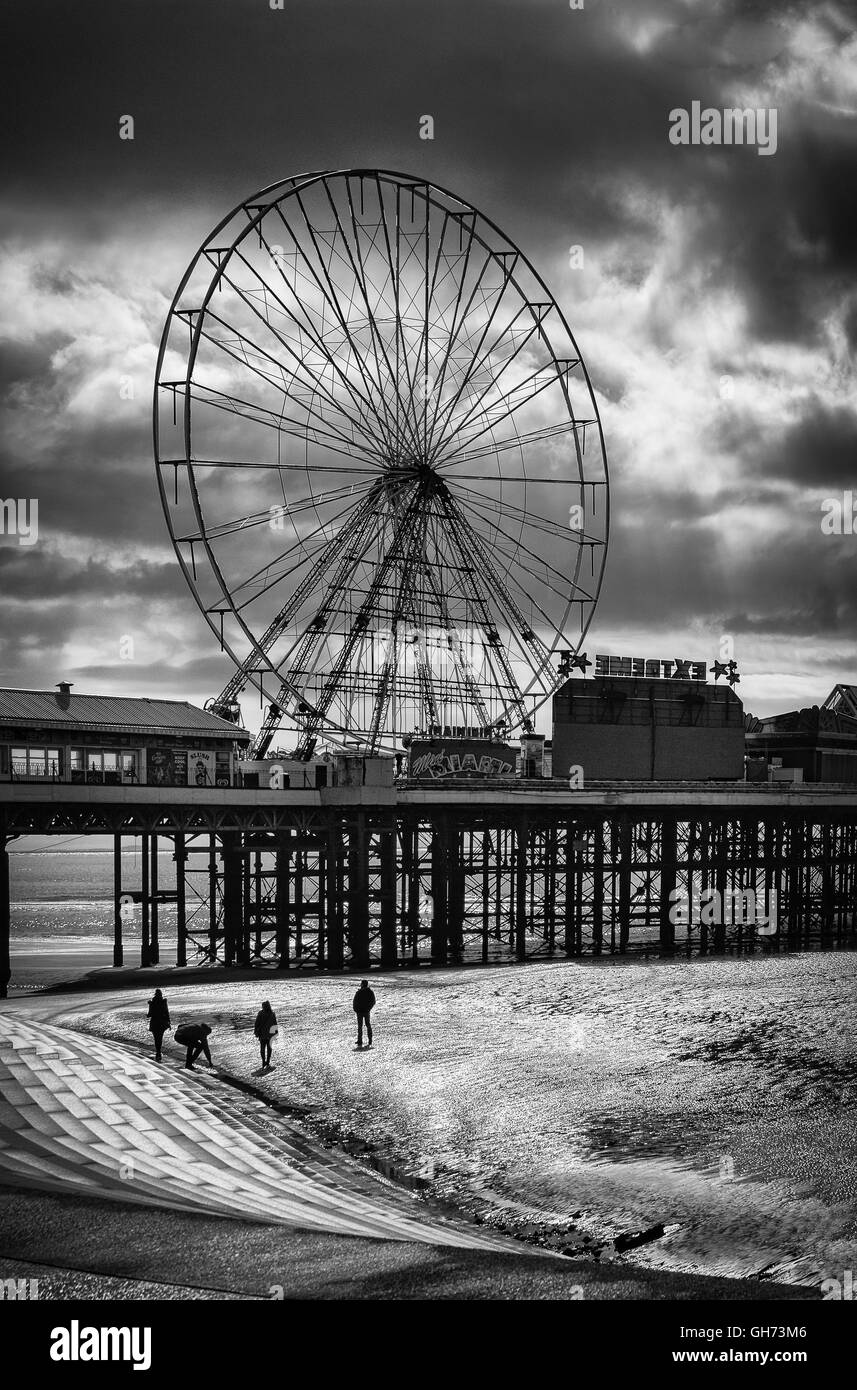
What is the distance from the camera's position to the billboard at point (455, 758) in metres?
51.5

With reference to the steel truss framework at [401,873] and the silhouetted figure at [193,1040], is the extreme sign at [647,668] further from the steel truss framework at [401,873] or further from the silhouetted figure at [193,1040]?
the silhouetted figure at [193,1040]

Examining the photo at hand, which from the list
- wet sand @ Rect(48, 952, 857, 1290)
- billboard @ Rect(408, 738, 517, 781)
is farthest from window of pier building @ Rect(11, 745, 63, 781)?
billboard @ Rect(408, 738, 517, 781)

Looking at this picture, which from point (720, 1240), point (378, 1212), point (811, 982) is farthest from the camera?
point (811, 982)

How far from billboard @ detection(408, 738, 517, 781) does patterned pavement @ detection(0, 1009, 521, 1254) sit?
28592 millimetres

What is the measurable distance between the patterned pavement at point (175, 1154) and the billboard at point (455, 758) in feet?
93.8

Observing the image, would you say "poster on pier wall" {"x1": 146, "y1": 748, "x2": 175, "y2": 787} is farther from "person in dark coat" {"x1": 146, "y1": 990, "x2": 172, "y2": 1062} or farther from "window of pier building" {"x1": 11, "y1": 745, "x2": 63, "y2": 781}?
"person in dark coat" {"x1": 146, "y1": 990, "x2": 172, "y2": 1062}

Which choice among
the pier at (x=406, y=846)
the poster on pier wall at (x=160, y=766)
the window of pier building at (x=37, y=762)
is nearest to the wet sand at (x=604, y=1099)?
the pier at (x=406, y=846)

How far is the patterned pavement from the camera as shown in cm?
1546
